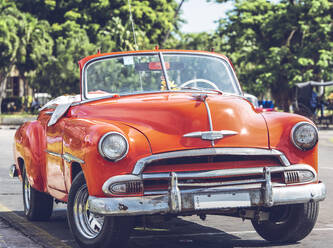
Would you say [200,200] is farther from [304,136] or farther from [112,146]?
[304,136]

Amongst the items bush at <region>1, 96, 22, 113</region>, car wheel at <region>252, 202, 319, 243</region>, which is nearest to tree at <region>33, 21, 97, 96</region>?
bush at <region>1, 96, 22, 113</region>

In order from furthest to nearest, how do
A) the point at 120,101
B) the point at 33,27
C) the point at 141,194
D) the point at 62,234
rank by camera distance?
the point at 33,27 → the point at 62,234 → the point at 120,101 → the point at 141,194

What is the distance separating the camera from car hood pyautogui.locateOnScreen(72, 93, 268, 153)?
5.75m

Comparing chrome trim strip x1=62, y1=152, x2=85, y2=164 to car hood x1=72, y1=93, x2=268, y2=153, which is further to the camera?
chrome trim strip x1=62, y1=152, x2=85, y2=164

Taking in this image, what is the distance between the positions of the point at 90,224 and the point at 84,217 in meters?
0.08

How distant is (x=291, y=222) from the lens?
6.40 m

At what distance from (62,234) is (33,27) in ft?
145

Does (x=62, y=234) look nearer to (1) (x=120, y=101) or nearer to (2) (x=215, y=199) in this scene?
(1) (x=120, y=101)

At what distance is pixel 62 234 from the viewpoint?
23.4 ft

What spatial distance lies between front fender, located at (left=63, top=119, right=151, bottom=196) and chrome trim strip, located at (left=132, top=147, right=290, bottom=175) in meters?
0.07

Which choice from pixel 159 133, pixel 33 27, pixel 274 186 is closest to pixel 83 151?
pixel 159 133

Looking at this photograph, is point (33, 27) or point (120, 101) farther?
point (33, 27)

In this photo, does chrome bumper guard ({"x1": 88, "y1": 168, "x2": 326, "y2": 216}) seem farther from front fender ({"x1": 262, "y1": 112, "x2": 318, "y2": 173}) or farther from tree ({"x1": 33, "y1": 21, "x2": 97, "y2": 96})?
tree ({"x1": 33, "y1": 21, "x2": 97, "y2": 96})

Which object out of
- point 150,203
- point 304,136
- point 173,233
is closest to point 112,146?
point 150,203
